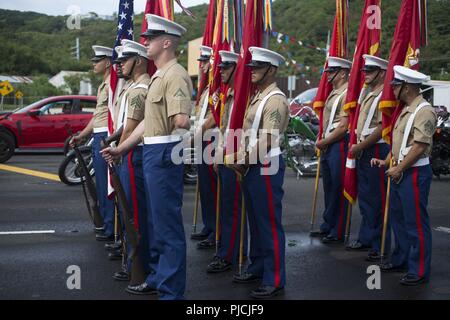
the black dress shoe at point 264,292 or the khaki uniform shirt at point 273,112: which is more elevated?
the khaki uniform shirt at point 273,112

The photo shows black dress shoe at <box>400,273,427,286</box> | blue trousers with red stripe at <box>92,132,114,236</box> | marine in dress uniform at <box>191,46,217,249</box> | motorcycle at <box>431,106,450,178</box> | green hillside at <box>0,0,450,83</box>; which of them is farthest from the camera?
green hillside at <box>0,0,450,83</box>

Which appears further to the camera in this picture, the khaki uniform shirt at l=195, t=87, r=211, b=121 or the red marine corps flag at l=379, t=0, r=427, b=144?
the khaki uniform shirt at l=195, t=87, r=211, b=121

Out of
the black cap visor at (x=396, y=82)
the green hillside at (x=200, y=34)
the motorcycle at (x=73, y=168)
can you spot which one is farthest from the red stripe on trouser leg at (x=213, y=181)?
the green hillside at (x=200, y=34)

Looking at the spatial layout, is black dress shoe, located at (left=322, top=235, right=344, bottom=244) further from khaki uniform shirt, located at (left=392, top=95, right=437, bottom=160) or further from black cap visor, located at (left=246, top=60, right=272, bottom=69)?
black cap visor, located at (left=246, top=60, right=272, bottom=69)

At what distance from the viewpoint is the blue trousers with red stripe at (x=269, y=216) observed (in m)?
5.57

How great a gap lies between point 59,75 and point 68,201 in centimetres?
6899

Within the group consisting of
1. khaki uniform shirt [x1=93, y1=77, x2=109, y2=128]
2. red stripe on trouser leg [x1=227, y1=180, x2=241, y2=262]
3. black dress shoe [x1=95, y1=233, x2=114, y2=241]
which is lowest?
black dress shoe [x1=95, y1=233, x2=114, y2=241]

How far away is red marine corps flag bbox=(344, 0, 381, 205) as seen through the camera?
727 centimetres

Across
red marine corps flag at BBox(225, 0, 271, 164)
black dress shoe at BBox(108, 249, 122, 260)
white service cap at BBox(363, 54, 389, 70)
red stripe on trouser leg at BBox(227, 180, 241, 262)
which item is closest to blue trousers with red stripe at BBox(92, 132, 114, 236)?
black dress shoe at BBox(108, 249, 122, 260)

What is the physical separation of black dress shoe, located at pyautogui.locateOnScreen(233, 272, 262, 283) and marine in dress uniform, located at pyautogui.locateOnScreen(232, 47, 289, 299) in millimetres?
277

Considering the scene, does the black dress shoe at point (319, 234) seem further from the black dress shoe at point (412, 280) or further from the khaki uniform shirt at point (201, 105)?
the black dress shoe at point (412, 280)

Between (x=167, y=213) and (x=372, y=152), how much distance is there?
2.82 metres

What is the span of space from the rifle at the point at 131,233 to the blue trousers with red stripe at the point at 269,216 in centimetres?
97

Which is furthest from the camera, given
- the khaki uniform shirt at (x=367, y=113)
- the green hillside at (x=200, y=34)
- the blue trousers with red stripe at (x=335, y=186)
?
the green hillside at (x=200, y=34)
